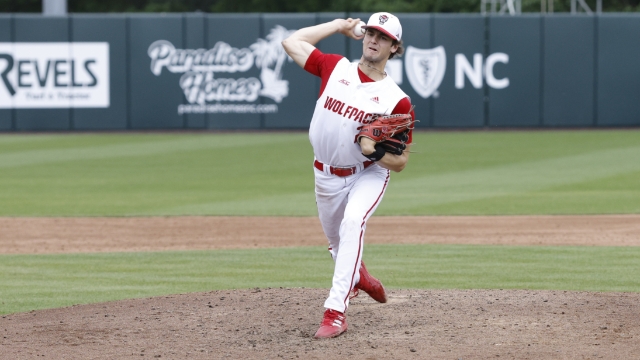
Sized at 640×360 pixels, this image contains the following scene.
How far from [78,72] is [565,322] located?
19.4 m

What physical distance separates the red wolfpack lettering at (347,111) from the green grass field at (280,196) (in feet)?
7.93

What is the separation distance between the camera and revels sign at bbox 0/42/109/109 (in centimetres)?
2344

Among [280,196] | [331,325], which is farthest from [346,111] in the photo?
[280,196]

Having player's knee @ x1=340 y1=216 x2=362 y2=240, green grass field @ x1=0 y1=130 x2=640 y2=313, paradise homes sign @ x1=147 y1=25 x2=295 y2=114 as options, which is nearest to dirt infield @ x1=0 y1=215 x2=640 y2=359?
player's knee @ x1=340 y1=216 x2=362 y2=240

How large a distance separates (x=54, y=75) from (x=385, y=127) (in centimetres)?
1931

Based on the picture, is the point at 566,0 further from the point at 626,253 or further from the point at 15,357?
the point at 15,357

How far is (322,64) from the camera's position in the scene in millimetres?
Answer: 5945

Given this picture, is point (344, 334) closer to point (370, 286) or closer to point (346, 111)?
point (370, 286)

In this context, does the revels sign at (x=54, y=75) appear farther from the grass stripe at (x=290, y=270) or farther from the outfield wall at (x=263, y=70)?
the grass stripe at (x=290, y=270)

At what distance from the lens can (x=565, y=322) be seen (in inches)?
236

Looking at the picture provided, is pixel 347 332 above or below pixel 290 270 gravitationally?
above

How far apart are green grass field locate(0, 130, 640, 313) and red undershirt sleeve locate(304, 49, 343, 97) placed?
2.40 metres

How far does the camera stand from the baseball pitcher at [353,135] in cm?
565

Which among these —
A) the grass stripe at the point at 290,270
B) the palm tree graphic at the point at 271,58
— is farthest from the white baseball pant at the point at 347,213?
the palm tree graphic at the point at 271,58
